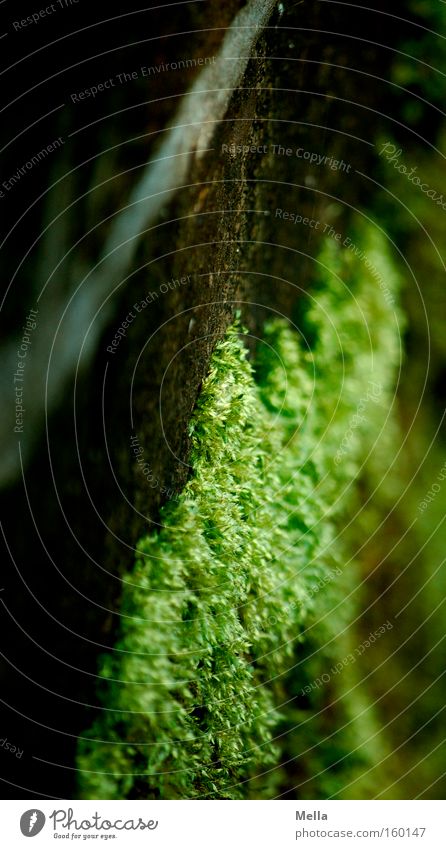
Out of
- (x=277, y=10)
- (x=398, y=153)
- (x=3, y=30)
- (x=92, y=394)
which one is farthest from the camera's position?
(x=398, y=153)

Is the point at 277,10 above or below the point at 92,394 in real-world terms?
above

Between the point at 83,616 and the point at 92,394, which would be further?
the point at 83,616

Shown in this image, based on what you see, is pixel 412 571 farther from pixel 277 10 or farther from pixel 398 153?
pixel 277 10

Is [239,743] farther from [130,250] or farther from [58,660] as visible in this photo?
[130,250]

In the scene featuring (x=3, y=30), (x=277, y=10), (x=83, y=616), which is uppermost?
(x=277, y=10)

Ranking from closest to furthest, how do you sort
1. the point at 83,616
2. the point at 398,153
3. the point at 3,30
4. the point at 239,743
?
the point at 3,30 < the point at 83,616 < the point at 239,743 < the point at 398,153

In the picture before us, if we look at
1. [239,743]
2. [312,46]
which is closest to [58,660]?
[239,743]
